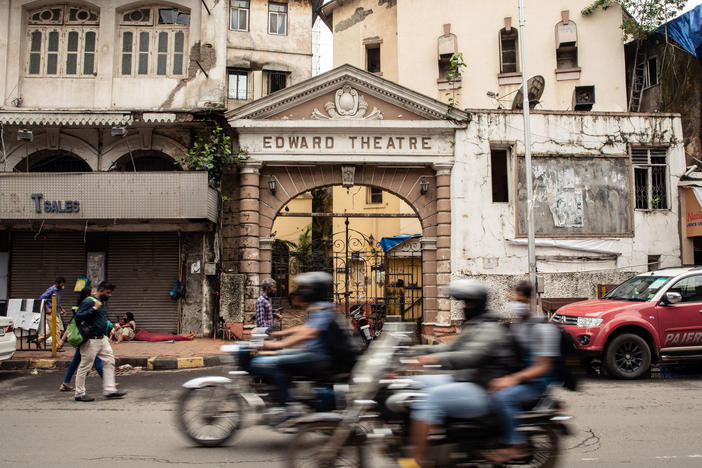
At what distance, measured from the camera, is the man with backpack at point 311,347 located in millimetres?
4988

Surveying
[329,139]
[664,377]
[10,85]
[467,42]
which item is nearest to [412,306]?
[329,139]

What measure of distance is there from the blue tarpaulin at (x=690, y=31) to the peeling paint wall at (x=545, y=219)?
4480mm

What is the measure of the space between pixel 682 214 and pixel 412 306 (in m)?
7.93

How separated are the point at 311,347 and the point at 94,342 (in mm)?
4515

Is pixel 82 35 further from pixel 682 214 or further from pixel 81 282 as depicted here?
pixel 682 214

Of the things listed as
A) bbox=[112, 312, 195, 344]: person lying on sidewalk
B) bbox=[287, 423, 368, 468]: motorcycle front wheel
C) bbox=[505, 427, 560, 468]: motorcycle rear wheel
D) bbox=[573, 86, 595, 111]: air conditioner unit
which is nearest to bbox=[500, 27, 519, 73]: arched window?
bbox=[573, 86, 595, 111]: air conditioner unit

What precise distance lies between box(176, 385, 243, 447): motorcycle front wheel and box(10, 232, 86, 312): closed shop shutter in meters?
11.2

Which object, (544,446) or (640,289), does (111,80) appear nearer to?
(640,289)

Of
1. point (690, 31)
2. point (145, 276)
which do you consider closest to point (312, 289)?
point (145, 276)

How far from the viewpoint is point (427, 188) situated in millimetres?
15016

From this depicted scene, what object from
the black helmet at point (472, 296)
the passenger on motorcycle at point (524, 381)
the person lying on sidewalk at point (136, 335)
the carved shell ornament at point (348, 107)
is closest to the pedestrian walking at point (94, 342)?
the black helmet at point (472, 296)

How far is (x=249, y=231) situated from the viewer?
47.2ft

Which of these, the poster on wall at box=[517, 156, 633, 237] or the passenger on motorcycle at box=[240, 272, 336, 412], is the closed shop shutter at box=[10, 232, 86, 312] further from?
the poster on wall at box=[517, 156, 633, 237]

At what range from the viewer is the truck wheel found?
938 centimetres
